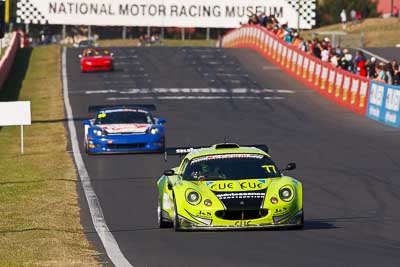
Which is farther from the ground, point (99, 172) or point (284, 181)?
point (284, 181)

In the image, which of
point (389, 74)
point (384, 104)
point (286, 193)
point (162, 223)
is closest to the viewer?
point (286, 193)

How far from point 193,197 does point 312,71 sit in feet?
114

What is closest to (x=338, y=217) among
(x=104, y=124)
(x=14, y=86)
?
(x=104, y=124)

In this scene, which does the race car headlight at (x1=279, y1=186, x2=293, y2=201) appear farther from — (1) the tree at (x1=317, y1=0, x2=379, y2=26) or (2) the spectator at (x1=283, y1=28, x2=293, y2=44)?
(1) the tree at (x1=317, y1=0, x2=379, y2=26)

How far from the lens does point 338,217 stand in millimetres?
17828

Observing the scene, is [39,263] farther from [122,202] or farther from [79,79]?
[79,79]

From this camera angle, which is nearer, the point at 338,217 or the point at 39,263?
the point at 39,263

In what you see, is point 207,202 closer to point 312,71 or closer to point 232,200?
point 232,200

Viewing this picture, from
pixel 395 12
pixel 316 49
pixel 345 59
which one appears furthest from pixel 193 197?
pixel 395 12

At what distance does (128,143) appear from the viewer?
2834cm

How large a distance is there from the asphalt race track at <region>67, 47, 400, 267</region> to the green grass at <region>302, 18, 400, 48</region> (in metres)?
14.2

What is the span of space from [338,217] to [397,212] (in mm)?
1000

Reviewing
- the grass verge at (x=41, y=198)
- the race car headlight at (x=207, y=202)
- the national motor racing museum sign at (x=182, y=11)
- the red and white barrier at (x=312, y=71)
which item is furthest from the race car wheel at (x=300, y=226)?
the national motor racing museum sign at (x=182, y=11)

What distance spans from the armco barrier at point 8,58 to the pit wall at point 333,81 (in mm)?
12082
